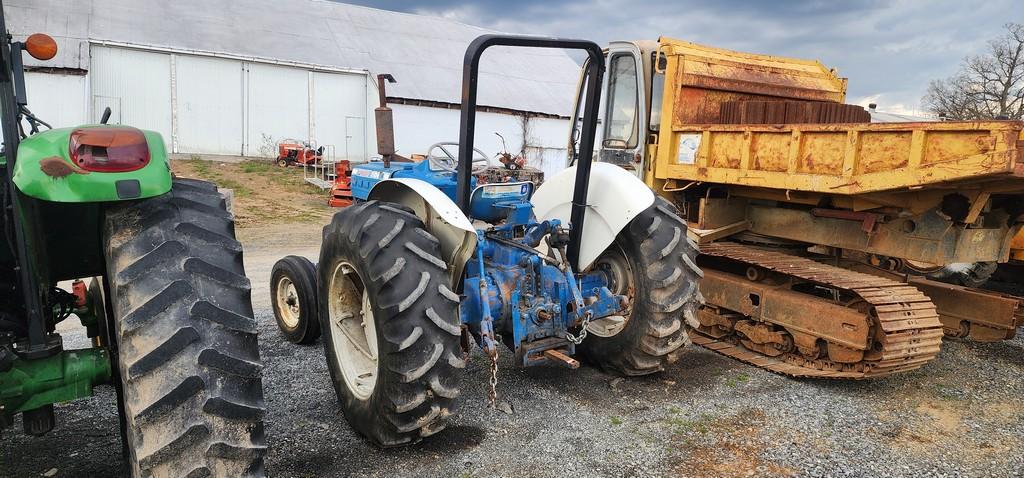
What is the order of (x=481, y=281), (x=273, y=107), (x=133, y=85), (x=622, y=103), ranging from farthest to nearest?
(x=273, y=107), (x=133, y=85), (x=622, y=103), (x=481, y=281)

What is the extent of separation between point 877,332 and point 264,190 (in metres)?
15.5

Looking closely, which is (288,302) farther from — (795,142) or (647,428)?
(795,142)

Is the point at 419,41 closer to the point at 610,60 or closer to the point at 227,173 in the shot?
the point at 227,173

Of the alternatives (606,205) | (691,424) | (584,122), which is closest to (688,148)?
(606,205)

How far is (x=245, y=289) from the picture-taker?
2.20 m

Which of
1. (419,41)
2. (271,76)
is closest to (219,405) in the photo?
(271,76)

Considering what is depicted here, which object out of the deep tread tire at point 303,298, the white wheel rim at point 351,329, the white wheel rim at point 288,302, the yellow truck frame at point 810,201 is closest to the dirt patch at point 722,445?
the yellow truck frame at point 810,201

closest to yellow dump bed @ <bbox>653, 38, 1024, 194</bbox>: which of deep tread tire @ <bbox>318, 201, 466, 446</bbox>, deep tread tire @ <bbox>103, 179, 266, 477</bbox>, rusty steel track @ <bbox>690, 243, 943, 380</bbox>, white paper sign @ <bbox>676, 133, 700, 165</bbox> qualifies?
white paper sign @ <bbox>676, 133, 700, 165</bbox>

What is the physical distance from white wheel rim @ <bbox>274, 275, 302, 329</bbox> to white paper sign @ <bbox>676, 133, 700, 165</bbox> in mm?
3730

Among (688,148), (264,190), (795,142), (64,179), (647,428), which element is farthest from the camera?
(264,190)

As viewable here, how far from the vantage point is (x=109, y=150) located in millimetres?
2082

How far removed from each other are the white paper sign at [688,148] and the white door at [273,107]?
18507mm

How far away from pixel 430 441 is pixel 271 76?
68.3 ft

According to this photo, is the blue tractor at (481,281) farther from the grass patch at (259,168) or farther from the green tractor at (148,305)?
the grass patch at (259,168)
